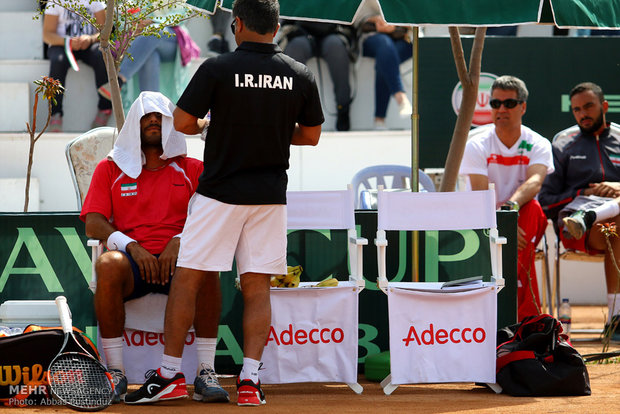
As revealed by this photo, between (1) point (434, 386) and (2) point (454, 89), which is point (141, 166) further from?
(2) point (454, 89)

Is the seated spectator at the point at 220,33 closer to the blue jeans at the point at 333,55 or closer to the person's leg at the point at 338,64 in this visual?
the blue jeans at the point at 333,55

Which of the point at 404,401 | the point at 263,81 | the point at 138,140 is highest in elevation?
the point at 263,81

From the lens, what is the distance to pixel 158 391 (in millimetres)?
4695

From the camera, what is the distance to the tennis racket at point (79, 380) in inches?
178

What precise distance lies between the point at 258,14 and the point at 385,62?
551cm

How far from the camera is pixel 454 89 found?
9.15m

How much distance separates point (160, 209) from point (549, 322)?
81.9 inches

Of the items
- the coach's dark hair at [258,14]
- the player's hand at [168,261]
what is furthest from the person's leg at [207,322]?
the coach's dark hair at [258,14]

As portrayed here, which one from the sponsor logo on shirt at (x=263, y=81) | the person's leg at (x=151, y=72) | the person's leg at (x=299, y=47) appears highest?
the person's leg at (x=299, y=47)

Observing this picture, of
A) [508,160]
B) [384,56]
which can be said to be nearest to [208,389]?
[508,160]

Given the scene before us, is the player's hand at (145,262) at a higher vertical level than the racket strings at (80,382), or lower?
higher

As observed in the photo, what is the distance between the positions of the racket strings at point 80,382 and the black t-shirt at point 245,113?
0.95m

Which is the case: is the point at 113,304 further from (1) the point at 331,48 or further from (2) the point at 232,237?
(1) the point at 331,48

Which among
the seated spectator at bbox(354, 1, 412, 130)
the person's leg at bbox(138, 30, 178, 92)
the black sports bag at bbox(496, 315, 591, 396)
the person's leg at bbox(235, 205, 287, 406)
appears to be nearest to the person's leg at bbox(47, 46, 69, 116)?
the person's leg at bbox(138, 30, 178, 92)
